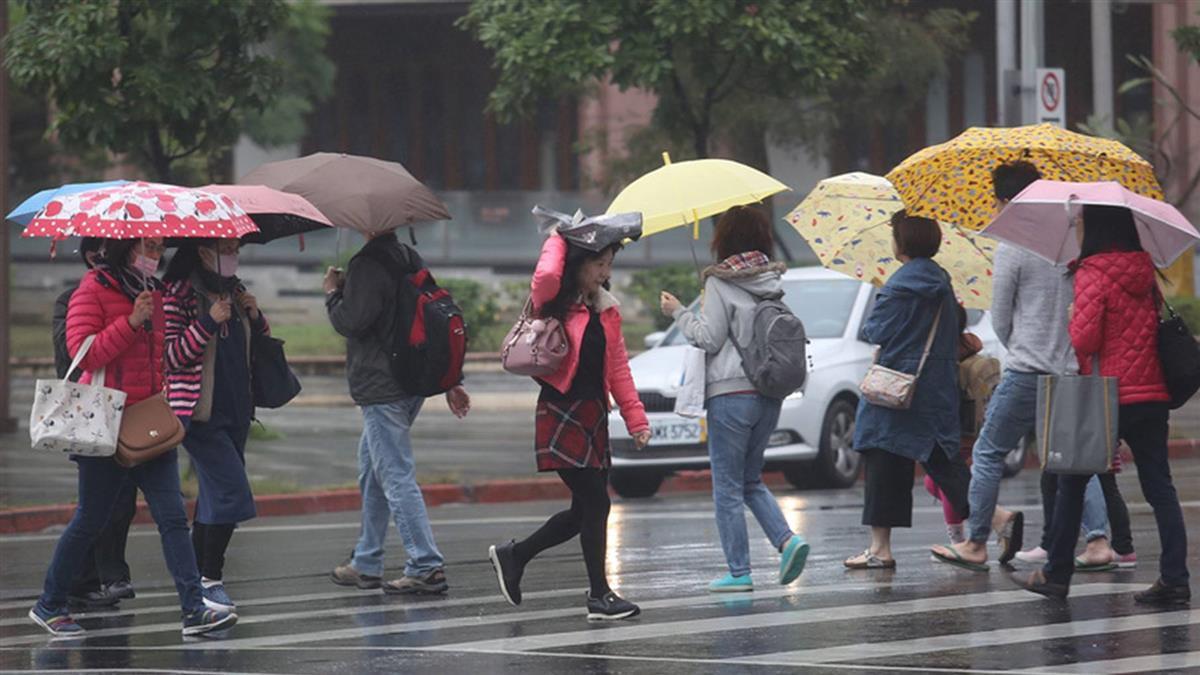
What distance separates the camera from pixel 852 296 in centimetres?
1745

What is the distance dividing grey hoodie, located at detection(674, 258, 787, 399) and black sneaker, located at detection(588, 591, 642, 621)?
1.20 metres

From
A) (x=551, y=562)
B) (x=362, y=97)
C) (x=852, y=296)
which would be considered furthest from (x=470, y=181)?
(x=551, y=562)

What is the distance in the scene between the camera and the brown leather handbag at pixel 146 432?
9.08m

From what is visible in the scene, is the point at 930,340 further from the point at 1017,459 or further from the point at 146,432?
the point at 1017,459

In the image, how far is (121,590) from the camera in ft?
35.3

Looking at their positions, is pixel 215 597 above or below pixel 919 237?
below

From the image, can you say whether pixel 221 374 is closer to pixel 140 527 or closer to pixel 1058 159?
pixel 1058 159

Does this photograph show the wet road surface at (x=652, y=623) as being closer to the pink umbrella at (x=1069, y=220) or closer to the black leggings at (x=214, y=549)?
the black leggings at (x=214, y=549)

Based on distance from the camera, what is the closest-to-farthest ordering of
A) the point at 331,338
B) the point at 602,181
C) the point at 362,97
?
1. the point at 331,338
2. the point at 602,181
3. the point at 362,97

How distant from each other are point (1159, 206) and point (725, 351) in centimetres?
203

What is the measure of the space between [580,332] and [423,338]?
1.25 meters

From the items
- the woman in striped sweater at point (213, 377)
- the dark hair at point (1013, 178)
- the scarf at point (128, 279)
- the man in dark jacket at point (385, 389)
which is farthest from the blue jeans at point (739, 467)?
the scarf at point (128, 279)

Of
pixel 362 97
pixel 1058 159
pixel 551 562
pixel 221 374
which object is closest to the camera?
pixel 221 374

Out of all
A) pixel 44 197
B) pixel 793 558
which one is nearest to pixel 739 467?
pixel 793 558
